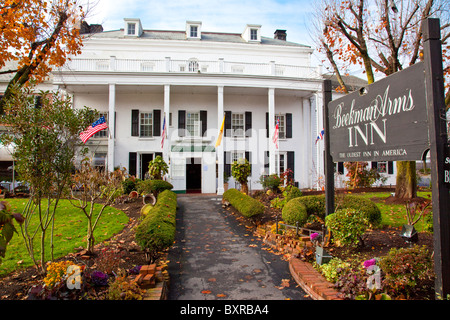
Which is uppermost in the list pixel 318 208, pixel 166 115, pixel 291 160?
pixel 166 115

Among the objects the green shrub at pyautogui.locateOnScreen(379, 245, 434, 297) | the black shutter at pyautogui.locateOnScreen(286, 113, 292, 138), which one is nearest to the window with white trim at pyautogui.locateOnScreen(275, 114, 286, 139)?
the black shutter at pyautogui.locateOnScreen(286, 113, 292, 138)

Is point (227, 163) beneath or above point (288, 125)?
beneath

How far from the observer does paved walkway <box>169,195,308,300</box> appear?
4.32 metres

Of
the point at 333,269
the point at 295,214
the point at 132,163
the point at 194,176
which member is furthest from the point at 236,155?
the point at 333,269

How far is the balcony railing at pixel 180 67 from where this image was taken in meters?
17.4

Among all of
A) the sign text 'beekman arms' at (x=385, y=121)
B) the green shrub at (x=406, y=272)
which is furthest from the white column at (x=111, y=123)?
the green shrub at (x=406, y=272)

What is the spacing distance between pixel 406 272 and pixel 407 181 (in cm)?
932

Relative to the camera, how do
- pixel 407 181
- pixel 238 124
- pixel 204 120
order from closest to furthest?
pixel 407 181, pixel 204 120, pixel 238 124

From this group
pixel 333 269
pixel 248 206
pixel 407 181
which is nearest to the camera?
pixel 333 269

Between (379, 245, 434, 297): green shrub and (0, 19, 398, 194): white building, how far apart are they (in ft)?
43.1

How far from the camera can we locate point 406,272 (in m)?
3.55

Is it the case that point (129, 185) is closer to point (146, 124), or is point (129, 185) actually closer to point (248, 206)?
point (146, 124)

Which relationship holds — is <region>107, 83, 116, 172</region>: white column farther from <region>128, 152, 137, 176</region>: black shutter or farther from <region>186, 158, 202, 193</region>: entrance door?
<region>186, 158, 202, 193</region>: entrance door
